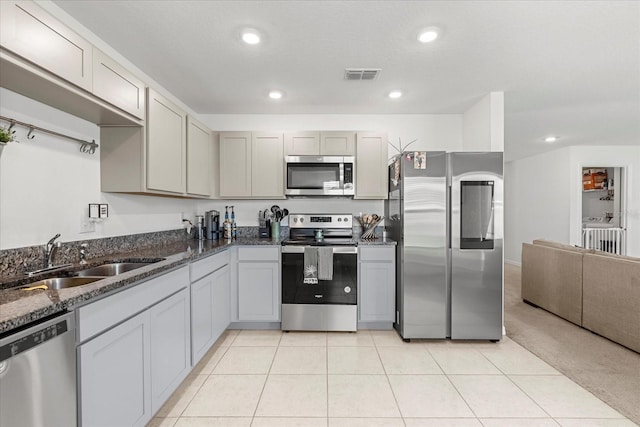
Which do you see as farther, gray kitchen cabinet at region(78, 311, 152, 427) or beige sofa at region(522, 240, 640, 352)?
beige sofa at region(522, 240, 640, 352)

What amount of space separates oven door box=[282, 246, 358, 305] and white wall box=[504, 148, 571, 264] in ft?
16.4

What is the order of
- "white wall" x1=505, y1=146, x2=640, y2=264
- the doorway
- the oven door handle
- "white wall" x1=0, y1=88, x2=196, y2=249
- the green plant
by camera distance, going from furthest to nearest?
the doorway → "white wall" x1=505, y1=146, x2=640, y2=264 → the oven door handle → "white wall" x1=0, y1=88, x2=196, y2=249 → the green plant

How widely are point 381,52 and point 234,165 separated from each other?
6.53 ft

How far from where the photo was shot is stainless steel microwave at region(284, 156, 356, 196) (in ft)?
10.4

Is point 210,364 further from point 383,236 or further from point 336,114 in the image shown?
point 336,114

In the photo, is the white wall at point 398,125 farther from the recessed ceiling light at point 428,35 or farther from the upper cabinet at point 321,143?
the recessed ceiling light at point 428,35

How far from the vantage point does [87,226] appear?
6.60 ft

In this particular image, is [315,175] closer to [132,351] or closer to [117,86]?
[117,86]

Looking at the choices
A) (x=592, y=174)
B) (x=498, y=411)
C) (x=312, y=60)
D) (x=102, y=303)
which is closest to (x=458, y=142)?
(x=312, y=60)

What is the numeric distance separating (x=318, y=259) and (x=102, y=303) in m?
1.89

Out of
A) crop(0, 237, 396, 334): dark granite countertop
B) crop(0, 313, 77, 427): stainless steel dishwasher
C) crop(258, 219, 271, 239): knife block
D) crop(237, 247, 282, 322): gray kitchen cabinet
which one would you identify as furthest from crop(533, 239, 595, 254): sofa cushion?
A: crop(0, 313, 77, 427): stainless steel dishwasher

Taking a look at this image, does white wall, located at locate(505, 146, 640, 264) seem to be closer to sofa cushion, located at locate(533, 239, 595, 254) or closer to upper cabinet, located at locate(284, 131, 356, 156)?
sofa cushion, located at locate(533, 239, 595, 254)

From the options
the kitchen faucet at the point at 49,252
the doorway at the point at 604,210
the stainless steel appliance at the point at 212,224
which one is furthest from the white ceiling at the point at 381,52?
the doorway at the point at 604,210

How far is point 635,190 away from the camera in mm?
5406
